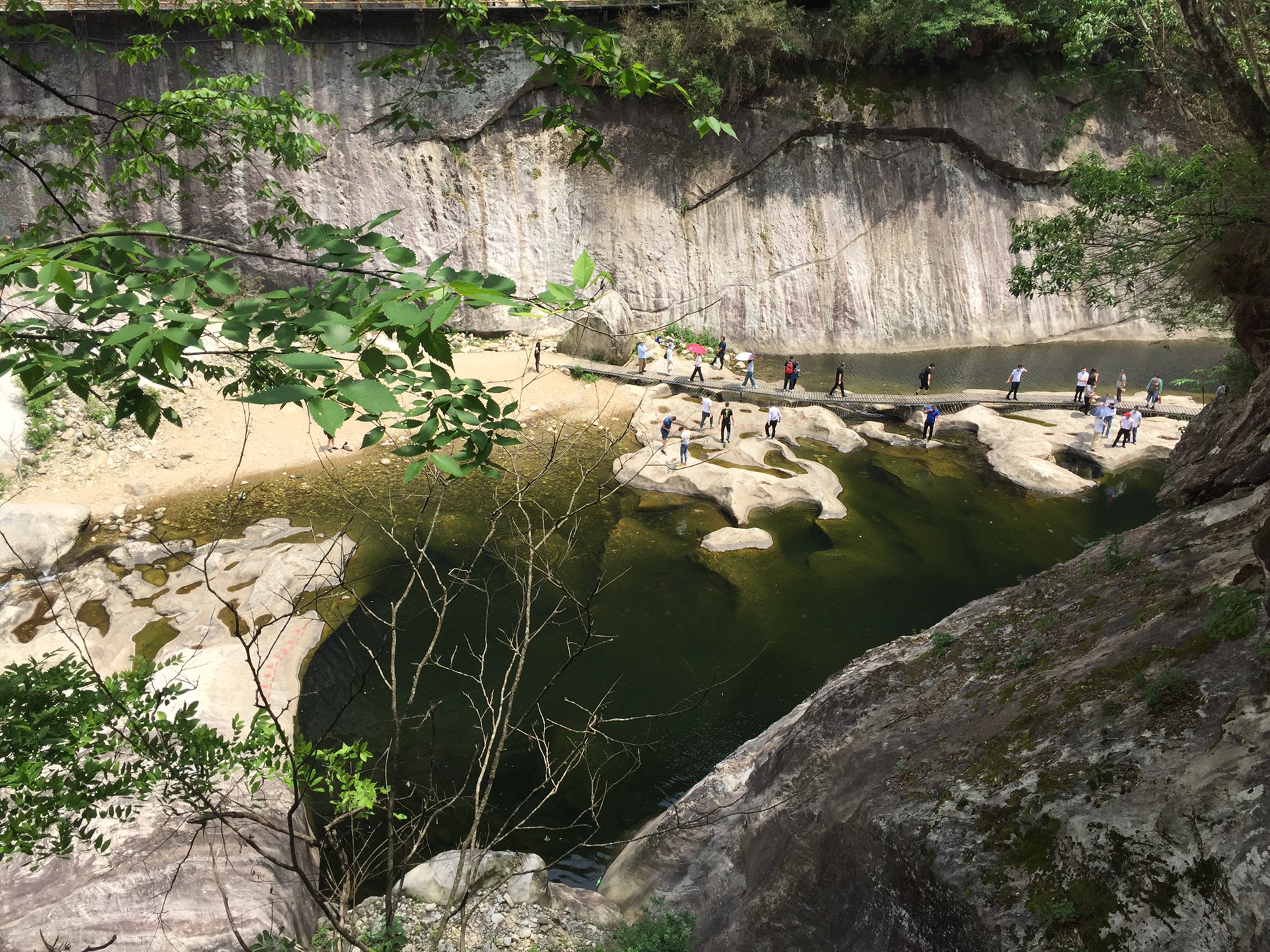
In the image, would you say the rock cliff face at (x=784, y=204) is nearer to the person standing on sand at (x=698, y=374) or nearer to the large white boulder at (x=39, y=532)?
the person standing on sand at (x=698, y=374)

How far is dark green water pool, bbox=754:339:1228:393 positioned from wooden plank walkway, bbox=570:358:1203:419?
1.37 meters

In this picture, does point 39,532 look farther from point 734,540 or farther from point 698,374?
point 698,374

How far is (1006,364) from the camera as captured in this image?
26156 millimetres

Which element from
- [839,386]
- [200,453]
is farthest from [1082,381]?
[200,453]

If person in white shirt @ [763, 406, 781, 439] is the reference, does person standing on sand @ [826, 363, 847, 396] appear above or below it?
above

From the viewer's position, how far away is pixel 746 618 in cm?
1282

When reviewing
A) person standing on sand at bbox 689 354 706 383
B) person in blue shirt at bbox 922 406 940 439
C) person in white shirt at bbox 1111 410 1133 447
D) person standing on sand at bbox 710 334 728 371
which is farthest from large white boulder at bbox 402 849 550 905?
person standing on sand at bbox 710 334 728 371

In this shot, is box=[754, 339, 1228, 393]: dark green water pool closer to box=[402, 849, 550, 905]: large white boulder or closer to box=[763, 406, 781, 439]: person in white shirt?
box=[763, 406, 781, 439]: person in white shirt

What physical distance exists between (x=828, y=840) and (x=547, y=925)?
2.91 m

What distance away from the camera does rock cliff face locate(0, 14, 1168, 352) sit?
82.4 feet

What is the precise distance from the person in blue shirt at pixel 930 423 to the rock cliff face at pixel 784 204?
8.07 metres

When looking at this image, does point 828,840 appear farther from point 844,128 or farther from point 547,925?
point 844,128

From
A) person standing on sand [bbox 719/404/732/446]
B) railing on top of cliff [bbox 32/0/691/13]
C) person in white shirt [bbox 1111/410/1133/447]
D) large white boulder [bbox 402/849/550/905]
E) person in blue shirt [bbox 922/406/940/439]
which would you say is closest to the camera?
large white boulder [bbox 402/849/550/905]

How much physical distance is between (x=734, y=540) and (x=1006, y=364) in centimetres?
1663
